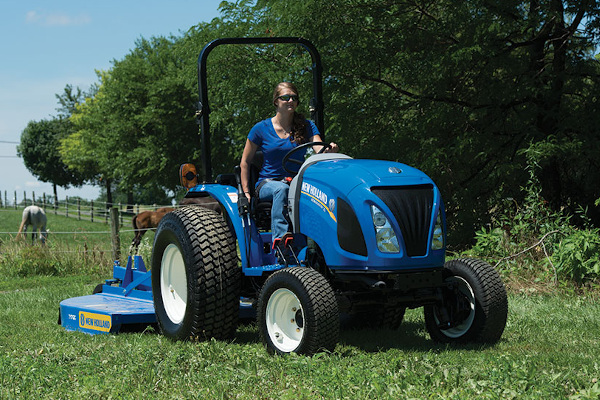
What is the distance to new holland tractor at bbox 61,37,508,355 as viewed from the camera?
196 inches

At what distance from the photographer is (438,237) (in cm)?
523

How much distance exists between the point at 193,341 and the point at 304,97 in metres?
8.56

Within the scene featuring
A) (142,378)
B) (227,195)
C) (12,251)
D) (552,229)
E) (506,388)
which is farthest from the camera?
(12,251)

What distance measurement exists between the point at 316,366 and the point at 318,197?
128 centimetres

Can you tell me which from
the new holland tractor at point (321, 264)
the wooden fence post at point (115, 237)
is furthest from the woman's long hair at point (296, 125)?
the wooden fence post at point (115, 237)

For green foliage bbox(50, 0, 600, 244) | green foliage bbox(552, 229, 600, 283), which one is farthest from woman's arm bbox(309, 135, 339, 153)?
green foliage bbox(50, 0, 600, 244)

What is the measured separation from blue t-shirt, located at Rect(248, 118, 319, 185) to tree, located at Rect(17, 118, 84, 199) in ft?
189

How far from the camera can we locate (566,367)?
182 inches

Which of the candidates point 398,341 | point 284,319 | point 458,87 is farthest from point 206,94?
point 458,87

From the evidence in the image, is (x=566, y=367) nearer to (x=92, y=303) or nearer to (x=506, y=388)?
(x=506, y=388)

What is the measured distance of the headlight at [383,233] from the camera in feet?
16.3

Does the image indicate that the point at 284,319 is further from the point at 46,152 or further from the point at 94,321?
the point at 46,152

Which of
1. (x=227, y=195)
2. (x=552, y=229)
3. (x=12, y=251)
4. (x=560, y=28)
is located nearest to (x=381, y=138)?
(x=560, y=28)

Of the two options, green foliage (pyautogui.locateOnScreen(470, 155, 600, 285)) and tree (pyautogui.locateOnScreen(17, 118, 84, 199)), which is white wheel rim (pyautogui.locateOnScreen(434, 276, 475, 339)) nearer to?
green foliage (pyautogui.locateOnScreen(470, 155, 600, 285))
